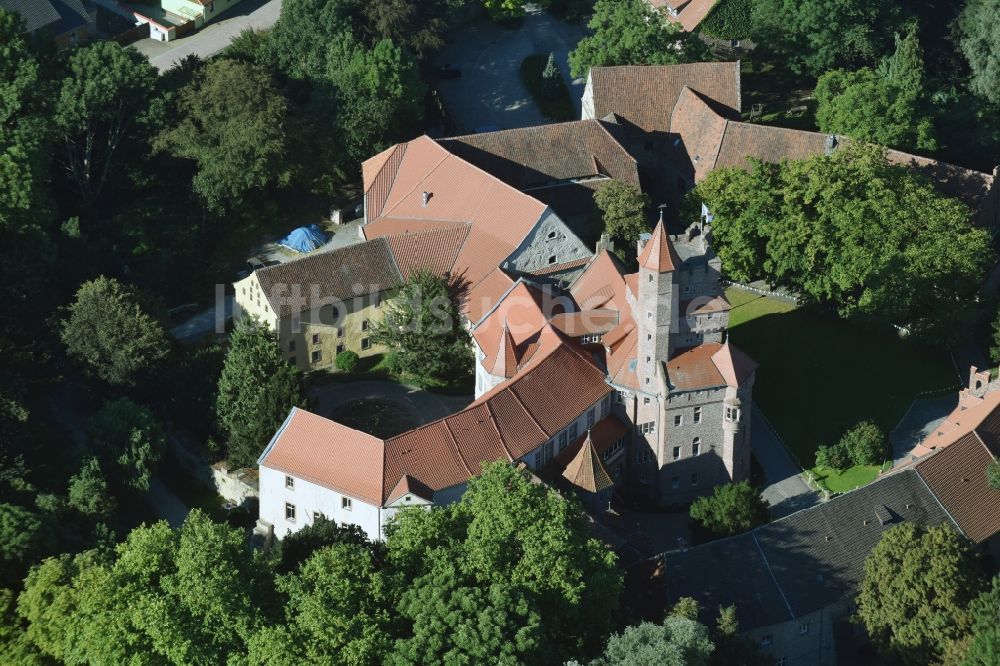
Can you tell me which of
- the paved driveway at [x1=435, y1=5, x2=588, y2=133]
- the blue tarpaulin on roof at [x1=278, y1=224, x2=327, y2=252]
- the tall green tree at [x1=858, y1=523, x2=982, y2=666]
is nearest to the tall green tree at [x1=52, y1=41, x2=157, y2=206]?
the blue tarpaulin on roof at [x1=278, y1=224, x2=327, y2=252]

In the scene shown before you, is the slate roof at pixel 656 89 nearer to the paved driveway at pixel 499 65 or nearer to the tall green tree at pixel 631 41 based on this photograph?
the tall green tree at pixel 631 41

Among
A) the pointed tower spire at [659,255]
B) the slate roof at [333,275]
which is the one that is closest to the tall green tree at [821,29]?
the slate roof at [333,275]

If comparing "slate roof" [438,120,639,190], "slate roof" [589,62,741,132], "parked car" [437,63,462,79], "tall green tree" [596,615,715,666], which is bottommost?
"tall green tree" [596,615,715,666]

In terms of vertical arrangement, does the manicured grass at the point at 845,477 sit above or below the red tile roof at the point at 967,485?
below

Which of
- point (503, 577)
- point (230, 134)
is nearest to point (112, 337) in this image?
point (230, 134)

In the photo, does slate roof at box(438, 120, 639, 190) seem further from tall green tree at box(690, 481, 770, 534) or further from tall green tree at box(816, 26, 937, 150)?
tall green tree at box(690, 481, 770, 534)
